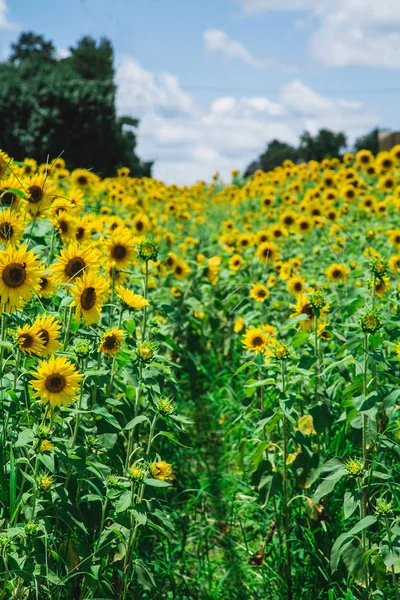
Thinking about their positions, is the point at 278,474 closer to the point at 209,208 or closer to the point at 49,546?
the point at 49,546

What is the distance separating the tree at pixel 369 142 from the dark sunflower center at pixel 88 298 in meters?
29.0

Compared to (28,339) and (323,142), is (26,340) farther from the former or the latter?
(323,142)

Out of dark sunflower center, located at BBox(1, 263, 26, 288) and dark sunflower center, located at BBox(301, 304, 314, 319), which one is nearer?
dark sunflower center, located at BBox(1, 263, 26, 288)

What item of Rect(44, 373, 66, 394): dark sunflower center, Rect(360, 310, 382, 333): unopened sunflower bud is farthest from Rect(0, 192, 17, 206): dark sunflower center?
Rect(360, 310, 382, 333): unopened sunflower bud

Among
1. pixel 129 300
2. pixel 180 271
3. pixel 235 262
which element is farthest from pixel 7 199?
pixel 235 262

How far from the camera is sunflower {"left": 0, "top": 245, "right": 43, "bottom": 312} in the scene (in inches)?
90.8

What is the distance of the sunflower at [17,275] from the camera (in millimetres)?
2307

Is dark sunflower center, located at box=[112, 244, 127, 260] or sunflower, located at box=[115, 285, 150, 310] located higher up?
dark sunflower center, located at box=[112, 244, 127, 260]

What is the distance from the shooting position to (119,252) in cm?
312

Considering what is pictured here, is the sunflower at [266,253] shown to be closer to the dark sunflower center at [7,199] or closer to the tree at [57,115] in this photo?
the dark sunflower center at [7,199]

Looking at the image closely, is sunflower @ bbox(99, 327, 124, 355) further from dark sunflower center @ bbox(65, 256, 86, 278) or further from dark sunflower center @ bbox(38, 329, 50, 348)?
dark sunflower center @ bbox(65, 256, 86, 278)

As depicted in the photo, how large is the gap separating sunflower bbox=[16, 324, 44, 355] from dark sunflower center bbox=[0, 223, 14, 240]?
13.9 inches

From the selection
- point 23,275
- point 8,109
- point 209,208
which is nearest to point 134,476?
point 23,275

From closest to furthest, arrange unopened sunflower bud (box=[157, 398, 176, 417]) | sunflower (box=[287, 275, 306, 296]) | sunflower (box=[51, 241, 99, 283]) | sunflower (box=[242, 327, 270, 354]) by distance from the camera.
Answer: unopened sunflower bud (box=[157, 398, 176, 417]) < sunflower (box=[51, 241, 99, 283]) < sunflower (box=[242, 327, 270, 354]) < sunflower (box=[287, 275, 306, 296])
